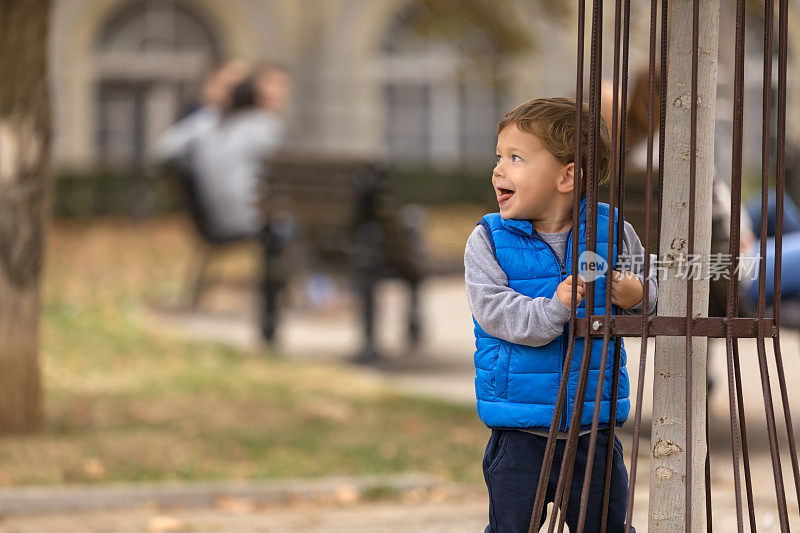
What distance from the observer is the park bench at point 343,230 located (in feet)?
25.9

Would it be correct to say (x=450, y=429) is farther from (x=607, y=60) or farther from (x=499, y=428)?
(x=607, y=60)

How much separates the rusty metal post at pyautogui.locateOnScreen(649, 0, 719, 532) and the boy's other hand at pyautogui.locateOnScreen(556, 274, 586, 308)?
22cm

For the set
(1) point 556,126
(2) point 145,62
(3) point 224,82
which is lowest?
(1) point 556,126

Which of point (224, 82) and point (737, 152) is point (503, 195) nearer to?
point (737, 152)

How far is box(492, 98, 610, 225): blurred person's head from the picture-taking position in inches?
109

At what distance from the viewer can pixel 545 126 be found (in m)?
2.76

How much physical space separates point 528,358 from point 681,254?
0.40 metres

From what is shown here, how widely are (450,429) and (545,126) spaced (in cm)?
331

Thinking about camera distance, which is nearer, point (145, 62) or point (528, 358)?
point (528, 358)

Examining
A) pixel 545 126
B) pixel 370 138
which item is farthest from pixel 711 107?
pixel 370 138

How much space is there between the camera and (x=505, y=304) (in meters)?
2.67

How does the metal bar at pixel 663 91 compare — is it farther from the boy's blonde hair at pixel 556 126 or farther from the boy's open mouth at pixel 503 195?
the boy's open mouth at pixel 503 195

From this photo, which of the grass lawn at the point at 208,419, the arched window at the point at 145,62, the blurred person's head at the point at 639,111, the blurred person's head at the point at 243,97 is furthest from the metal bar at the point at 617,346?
the arched window at the point at 145,62

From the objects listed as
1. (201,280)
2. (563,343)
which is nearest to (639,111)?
(563,343)
